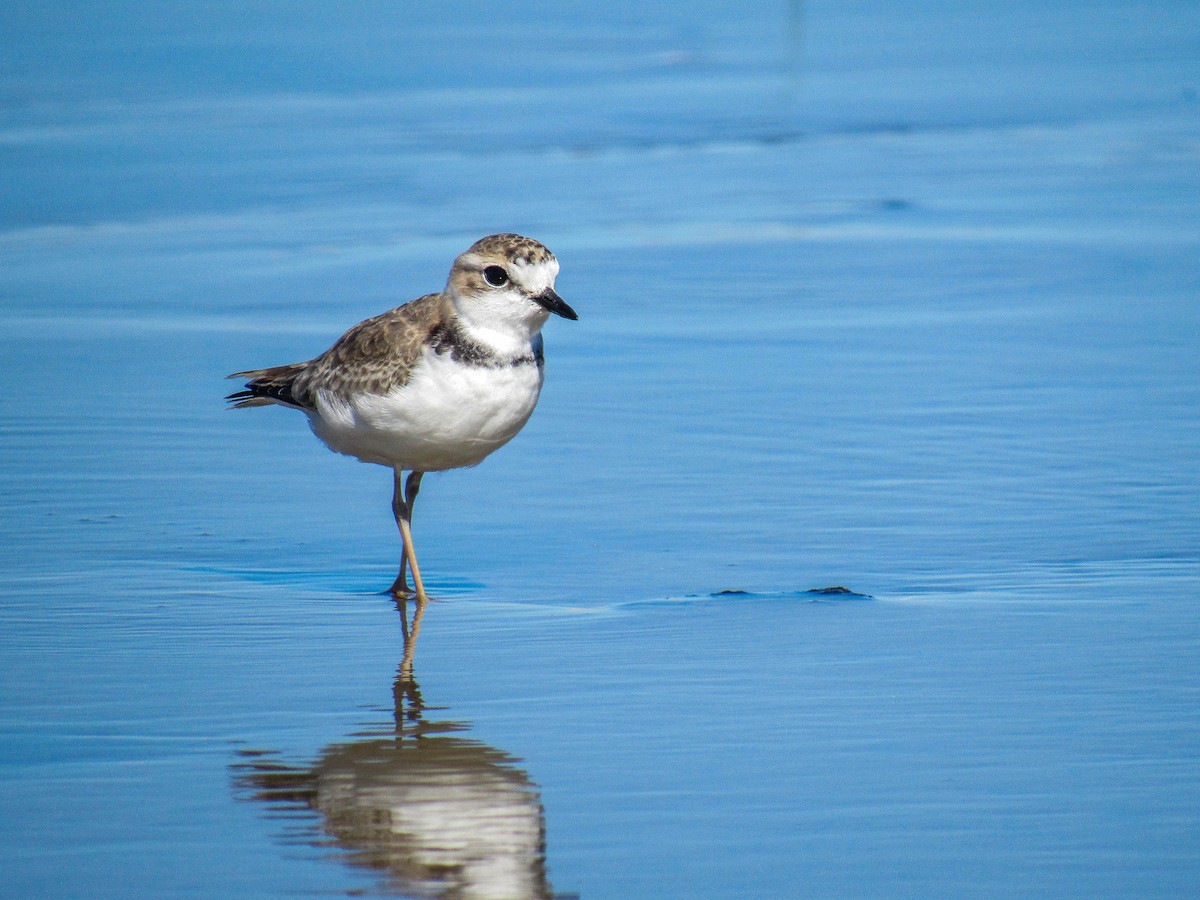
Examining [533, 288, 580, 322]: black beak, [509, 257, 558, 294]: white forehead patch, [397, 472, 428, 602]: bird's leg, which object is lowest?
[397, 472, 428, 602]: bird's leg

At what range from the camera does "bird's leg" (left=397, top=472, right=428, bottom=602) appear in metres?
5.79

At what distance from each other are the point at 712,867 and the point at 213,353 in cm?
601

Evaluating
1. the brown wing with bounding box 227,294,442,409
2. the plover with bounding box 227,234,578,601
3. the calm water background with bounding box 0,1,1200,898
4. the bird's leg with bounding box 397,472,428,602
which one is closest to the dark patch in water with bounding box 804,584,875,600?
the calm water background with bounding box 0,1,1200,898

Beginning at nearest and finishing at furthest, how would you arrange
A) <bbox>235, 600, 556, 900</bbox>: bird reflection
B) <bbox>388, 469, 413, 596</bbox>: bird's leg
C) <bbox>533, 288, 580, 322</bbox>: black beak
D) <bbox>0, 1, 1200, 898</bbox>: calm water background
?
<bbox>235, 600, 556, 900</bbox>: bird reflection
<bbox>0, 1, 1200, 898</bbox>: calm water background
<bbox>533, 288, 580, 322</bbox>: black beak
<bbox>388, 469, 413, 596</bbox>: bird's leg

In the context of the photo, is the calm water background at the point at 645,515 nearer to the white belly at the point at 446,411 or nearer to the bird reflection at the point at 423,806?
the bird reflection at the point at 423,806

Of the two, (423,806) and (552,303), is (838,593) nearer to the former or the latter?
(552,303)

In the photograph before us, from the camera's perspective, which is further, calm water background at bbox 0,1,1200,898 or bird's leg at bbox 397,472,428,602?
bird's leg at bbox 397,472,428,602

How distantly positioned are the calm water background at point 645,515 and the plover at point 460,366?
491 mm

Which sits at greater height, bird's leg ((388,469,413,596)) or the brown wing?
the brown wing

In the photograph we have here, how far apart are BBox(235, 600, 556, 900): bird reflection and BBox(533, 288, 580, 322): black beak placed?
1.64 meters

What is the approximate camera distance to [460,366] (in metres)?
5.84

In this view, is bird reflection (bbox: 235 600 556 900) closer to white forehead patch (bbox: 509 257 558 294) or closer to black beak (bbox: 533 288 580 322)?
black beak (bbox: 533 288 580 322)

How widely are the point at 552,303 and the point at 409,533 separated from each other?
0.98m

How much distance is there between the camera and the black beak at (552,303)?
226 inches
